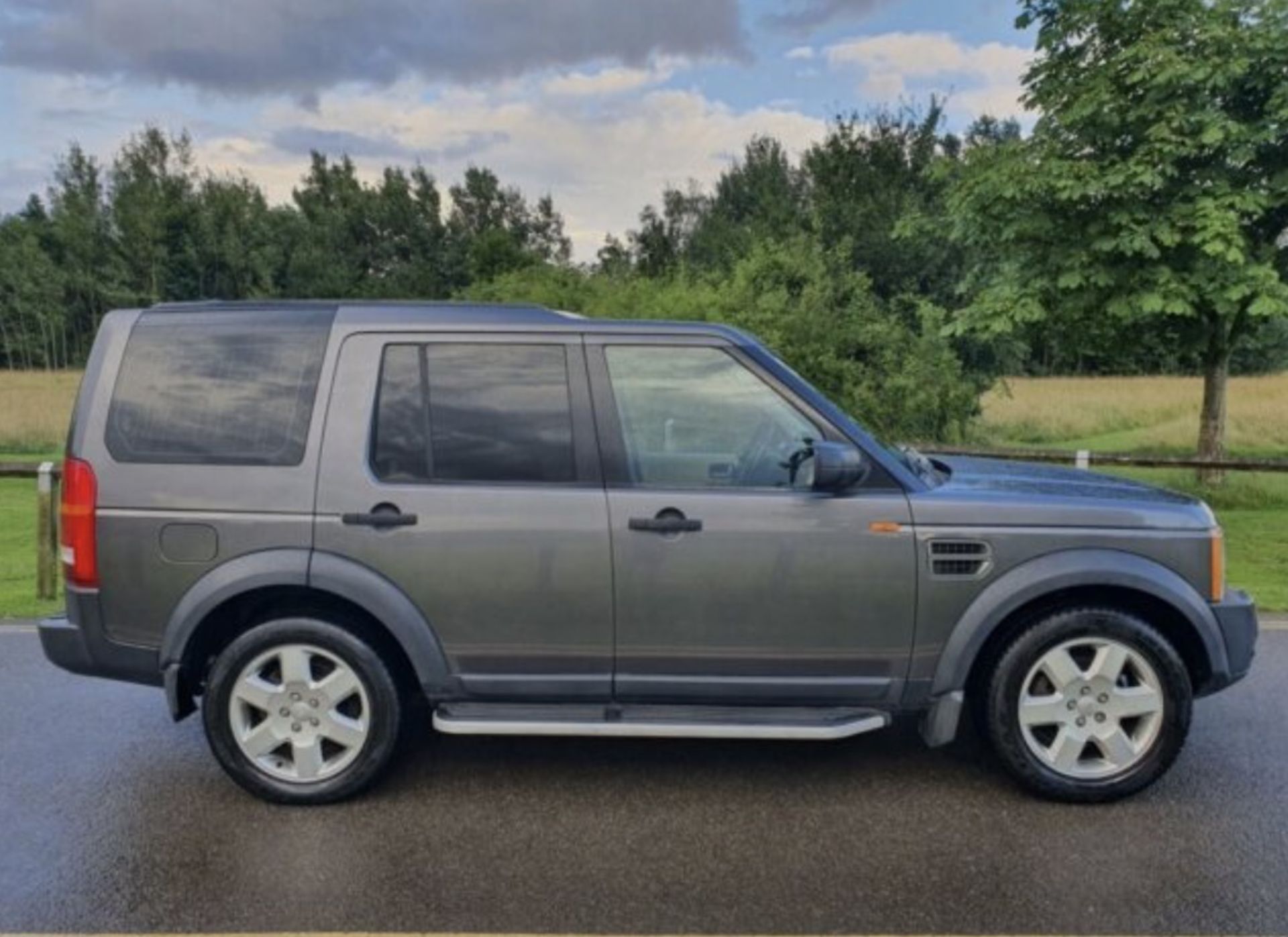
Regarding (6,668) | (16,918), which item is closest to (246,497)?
(16,918)

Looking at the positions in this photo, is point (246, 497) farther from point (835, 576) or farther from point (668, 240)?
point (668, 240)

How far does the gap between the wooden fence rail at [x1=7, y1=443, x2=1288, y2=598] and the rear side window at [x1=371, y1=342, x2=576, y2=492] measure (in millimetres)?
4793

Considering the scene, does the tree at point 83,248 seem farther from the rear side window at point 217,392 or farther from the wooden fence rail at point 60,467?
the rear side window at point 217,392

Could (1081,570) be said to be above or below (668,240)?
below

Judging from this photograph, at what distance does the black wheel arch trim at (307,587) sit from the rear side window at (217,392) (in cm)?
39

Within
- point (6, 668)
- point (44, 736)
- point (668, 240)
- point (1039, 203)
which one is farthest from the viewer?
point (668, 240)

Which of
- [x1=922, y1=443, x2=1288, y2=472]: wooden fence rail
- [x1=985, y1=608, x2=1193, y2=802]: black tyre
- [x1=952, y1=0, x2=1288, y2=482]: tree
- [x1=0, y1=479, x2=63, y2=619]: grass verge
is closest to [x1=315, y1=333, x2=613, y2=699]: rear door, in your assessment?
[x1=985, y1=608, x2=1193, y2=802]: black tyre

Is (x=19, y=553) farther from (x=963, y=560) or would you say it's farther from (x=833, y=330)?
(x=833, y=330)

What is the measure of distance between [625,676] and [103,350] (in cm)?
243

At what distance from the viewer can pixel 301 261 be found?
5434 cm

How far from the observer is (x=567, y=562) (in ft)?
12.3

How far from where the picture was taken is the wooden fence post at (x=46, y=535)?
7277 millimetres

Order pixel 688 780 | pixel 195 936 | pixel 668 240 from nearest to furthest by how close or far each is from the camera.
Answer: pixel 195 936 < pixel 688 780 < pixel 668 240

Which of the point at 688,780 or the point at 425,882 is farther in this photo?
the point at 688,780
